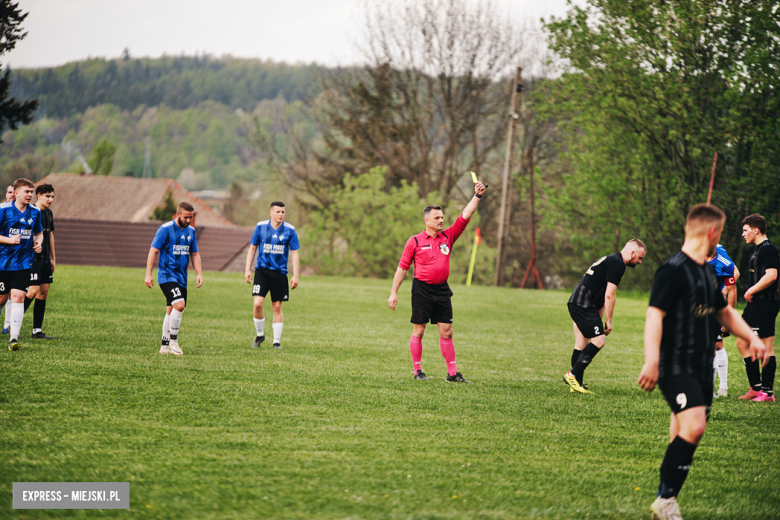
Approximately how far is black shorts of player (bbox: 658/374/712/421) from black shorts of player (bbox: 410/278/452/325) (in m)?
4.19

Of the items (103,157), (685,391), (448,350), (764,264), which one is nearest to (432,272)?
(448,350)

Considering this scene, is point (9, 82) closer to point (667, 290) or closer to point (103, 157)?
point (667, 290)

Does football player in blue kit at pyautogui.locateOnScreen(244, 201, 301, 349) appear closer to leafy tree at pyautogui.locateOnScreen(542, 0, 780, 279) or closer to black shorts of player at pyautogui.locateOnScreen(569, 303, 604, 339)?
black shorts of player at pyautogui.locateOnScreen(569, 303, 604, 339)

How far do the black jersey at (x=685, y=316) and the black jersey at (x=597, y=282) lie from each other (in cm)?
390

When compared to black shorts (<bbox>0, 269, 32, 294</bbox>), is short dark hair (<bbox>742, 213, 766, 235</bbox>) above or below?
above

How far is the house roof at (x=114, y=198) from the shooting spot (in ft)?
192

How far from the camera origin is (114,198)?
6003 cm

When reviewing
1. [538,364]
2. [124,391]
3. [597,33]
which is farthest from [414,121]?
[124,391]

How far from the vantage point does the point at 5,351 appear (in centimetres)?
838

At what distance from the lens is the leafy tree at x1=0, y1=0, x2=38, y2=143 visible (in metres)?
18.1

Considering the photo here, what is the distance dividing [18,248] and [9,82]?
49.1ft

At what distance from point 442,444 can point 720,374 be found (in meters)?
4.70

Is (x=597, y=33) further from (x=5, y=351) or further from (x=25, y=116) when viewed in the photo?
(x=5, y=351)

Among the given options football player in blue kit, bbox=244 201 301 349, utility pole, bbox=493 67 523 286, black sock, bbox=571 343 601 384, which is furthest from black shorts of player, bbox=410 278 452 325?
utility pole, bbox=493 67 523 286
